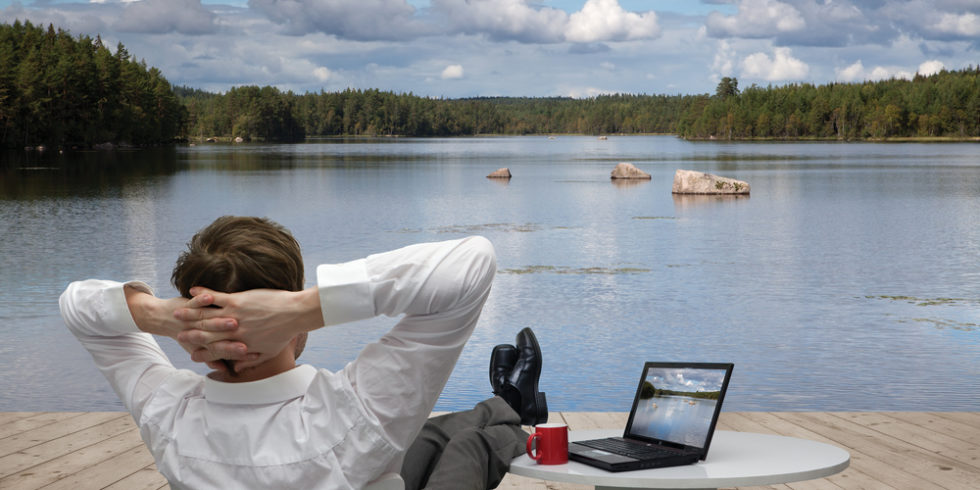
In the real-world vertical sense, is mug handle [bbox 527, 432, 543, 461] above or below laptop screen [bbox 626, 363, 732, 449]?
below

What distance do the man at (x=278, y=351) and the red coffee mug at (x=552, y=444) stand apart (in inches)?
18.9

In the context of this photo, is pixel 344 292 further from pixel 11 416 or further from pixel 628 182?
pixel 628 182

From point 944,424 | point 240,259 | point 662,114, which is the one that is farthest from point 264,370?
point 662,114

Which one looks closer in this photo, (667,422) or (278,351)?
(278,351)

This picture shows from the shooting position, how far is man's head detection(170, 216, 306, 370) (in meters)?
1.50

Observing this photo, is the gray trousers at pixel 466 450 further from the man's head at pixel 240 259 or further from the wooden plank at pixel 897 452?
the wooden plank at pixel 897 452

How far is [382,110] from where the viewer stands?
509ft

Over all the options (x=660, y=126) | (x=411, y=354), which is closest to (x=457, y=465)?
(x=411, y=354)

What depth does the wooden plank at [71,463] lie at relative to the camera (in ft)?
11.7

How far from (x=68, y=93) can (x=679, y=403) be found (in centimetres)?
7259

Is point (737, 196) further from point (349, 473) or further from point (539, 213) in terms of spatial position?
point (349, 473)

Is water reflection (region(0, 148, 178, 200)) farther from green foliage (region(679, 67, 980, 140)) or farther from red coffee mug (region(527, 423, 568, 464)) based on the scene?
green foliage (region(679, 67, 980, 140))

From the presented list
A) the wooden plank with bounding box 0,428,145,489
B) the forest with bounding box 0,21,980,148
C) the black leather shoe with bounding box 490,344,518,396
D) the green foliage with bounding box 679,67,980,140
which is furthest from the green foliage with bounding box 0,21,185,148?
the green foliage with bounding box 679,67,980,140

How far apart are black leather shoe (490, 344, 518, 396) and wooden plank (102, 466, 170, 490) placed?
1.37 meters
